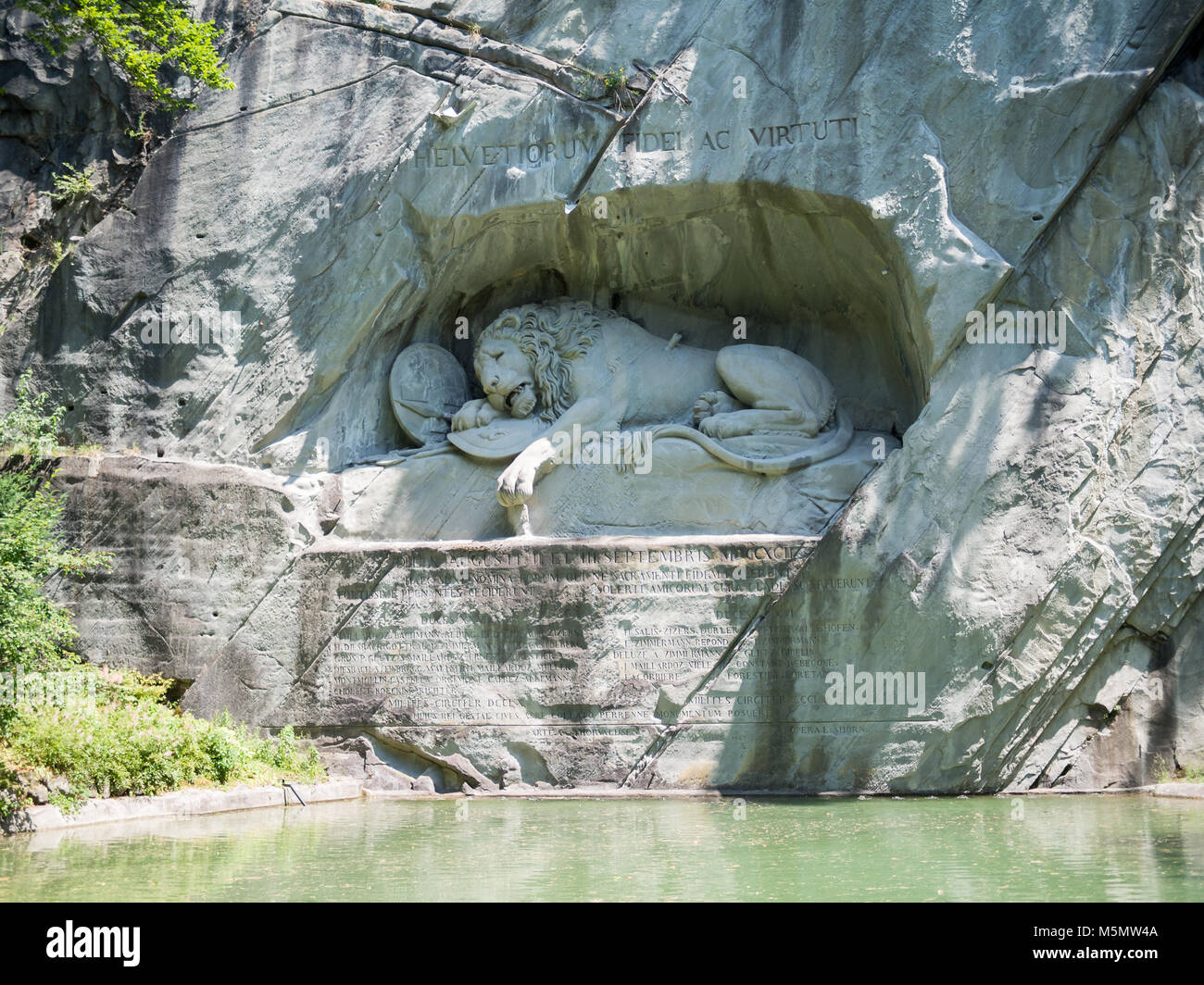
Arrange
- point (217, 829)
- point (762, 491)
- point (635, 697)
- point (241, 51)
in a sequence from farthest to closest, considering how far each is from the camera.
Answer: point (241, 51), point (762, 491), point (635, 697), point (217, 829)

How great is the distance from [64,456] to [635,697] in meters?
5.18

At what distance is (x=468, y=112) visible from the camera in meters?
11.4

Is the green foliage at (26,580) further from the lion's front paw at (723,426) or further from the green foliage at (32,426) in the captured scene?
the lion's front paw at (723,426)

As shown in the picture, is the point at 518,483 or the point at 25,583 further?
the point at 518,483

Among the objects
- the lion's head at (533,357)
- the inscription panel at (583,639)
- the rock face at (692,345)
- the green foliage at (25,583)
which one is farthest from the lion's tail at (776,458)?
the green foliage at (25,583)

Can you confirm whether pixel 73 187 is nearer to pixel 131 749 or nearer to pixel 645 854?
pixel 131 749

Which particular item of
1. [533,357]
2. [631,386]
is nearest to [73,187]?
[533,357]

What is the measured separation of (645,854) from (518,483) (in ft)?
14.6

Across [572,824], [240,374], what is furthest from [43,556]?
[572,824]

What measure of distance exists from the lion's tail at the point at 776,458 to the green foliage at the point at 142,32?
4.64m

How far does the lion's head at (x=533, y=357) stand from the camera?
11.6 m

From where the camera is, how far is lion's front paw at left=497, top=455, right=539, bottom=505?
10805mm

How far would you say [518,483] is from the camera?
1081cm
